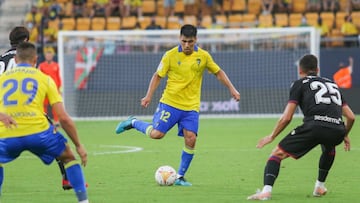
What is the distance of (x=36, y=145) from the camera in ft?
27.9

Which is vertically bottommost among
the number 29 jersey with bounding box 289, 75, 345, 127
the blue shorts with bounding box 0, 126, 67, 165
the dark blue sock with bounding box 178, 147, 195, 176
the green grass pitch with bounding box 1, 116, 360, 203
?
the green grass pitch with bounding box 1, 116, 360, 203

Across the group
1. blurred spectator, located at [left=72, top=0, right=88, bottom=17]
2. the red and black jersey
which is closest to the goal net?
blurred spectator, located at [left=72, top=0, right=88, bottom=17]

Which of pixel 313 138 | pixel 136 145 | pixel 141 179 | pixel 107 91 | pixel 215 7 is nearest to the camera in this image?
pixel 313 138

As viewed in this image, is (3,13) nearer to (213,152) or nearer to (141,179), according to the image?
(213,152)

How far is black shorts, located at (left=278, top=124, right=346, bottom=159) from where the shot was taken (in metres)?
9.87

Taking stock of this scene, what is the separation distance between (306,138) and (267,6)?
77.8 feet

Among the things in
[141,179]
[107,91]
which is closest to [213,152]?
[141,179]

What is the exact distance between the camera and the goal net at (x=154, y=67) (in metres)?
27.6

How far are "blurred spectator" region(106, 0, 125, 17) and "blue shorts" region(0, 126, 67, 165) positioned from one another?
25.0 m

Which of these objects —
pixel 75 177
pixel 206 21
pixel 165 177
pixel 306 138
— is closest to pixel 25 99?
pixel 75 177

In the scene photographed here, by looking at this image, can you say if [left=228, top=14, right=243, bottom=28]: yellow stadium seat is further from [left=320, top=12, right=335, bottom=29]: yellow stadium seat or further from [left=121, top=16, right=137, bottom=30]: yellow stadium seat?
[left=121, top=16, right=137, bottom=30]: yellow stadium seat

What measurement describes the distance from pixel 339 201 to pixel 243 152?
696cm

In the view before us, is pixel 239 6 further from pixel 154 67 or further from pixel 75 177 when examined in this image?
pixel 75 177

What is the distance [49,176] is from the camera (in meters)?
13.2
